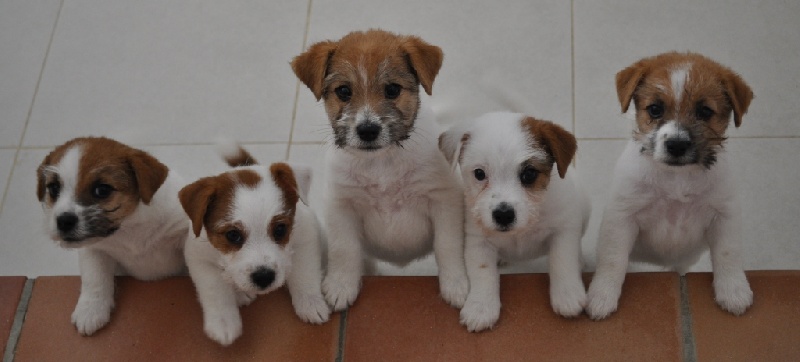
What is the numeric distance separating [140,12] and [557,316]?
3.31 m

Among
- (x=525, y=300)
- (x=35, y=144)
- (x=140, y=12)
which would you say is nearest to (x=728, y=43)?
(x=525, y=300)

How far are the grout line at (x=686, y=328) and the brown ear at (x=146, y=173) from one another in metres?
2.02

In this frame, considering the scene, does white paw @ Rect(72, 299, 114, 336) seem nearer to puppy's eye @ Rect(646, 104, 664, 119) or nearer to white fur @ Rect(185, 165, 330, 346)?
white fur @ Rect(185, 165, 330, 346)

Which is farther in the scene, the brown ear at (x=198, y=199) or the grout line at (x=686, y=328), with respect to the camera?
the grout line at (x=686, y=328)

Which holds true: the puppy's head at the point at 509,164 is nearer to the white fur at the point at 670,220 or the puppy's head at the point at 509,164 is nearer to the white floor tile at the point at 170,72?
the white fur at the point at 670,220

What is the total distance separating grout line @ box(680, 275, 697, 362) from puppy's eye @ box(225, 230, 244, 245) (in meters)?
1.66

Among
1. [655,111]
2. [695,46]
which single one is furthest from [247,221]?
[695,46]

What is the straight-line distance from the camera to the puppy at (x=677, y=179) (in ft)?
10.4

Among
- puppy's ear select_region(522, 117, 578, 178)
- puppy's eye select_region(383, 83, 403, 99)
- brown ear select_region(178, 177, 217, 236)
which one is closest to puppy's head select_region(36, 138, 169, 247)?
brown ear select_region(178, 177, 217, 236)

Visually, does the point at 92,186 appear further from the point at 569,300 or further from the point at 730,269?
the point at 730,269

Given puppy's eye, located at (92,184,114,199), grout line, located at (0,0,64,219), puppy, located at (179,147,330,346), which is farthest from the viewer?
grout line, located at (0,0,64,219)

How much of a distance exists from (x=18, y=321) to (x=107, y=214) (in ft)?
2.52

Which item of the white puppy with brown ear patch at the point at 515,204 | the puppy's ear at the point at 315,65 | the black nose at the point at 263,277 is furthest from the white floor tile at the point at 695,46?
the black nose at the point at 263,277

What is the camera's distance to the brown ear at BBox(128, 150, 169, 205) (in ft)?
11.0
